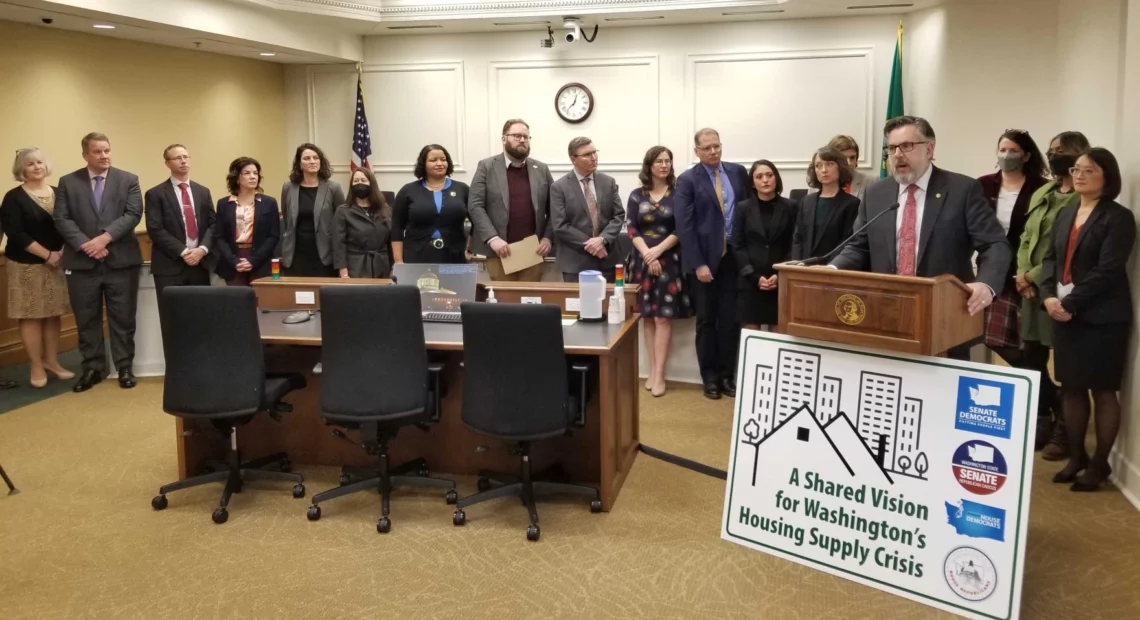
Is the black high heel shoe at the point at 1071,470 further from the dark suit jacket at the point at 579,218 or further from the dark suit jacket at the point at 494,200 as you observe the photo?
the dark suit jacket at the point at 494,200

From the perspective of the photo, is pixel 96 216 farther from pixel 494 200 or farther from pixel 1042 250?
pixel 1042 250

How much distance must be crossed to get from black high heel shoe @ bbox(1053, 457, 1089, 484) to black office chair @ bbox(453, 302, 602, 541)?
2232 millimetres

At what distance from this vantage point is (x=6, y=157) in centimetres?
622

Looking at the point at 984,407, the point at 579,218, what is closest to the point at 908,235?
the point at 984,407

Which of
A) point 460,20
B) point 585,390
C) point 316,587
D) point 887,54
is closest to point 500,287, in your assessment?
point 585,390

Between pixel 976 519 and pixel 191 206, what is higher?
pixel 191 206

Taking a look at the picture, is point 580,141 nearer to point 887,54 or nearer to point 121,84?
point 887,54

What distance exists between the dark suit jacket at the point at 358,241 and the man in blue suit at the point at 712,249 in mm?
1892

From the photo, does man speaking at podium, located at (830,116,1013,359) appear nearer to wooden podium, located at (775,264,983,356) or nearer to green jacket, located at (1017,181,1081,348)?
wooden podium, located at (775,264,983,356)

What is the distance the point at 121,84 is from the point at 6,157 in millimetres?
1180

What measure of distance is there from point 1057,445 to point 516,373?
2.73 meters

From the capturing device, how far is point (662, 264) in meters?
5.39

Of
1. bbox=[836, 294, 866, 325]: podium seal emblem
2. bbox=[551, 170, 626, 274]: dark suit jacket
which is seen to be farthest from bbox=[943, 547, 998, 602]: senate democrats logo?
bbox=[551, 170, 626, 274]: dark suit jacket

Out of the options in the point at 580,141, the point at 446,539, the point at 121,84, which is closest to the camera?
the point at 446,539
